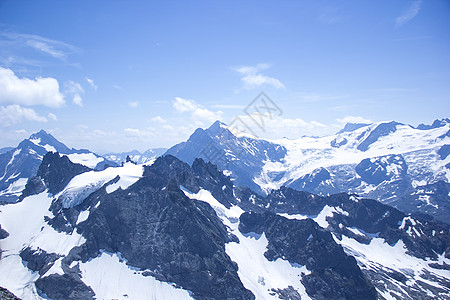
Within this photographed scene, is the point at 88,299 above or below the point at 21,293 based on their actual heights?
above

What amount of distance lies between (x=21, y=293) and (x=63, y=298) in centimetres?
2678

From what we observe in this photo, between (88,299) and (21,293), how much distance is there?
4151 centimetres

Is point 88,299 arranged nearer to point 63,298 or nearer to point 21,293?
point 63,298

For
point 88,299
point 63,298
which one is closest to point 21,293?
point 63,298

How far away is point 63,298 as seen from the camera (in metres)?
198

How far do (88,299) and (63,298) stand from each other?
1485 centimetres

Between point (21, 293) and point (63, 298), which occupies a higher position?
point (63, 298)

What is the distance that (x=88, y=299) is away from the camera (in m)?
200
